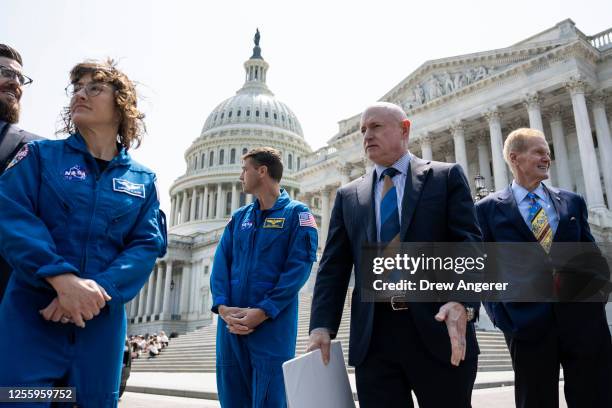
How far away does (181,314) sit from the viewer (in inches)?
2648

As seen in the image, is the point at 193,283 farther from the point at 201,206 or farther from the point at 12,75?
the point at 12,75

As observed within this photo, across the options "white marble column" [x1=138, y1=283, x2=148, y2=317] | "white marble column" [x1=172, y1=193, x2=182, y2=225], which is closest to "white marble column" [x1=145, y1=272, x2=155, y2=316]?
"white marble column" [x1=138, y1=283, x2=148, y2=317]

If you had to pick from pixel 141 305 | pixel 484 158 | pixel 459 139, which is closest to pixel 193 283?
pixel 141 305

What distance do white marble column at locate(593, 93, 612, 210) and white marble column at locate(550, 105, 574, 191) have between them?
2039 mm

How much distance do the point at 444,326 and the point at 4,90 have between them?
4151 mm

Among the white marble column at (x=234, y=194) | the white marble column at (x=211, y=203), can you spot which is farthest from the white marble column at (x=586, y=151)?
the white marble column at (x=211, y=203)

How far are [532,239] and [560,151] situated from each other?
31.2 metres

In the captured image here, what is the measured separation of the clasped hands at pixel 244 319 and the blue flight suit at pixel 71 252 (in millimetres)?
1227

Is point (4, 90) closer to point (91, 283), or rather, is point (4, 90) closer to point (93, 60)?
point (93, 60)

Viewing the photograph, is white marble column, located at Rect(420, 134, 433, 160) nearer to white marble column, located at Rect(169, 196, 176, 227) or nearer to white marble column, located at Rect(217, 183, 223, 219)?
white marble column, located at Rect(217, 183, 223, 219)

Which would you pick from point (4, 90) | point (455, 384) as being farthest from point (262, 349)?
point (4, 90)

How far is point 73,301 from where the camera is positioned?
8.25 feet

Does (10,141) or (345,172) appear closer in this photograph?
(10,141)

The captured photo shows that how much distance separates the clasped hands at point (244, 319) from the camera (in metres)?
4.19
